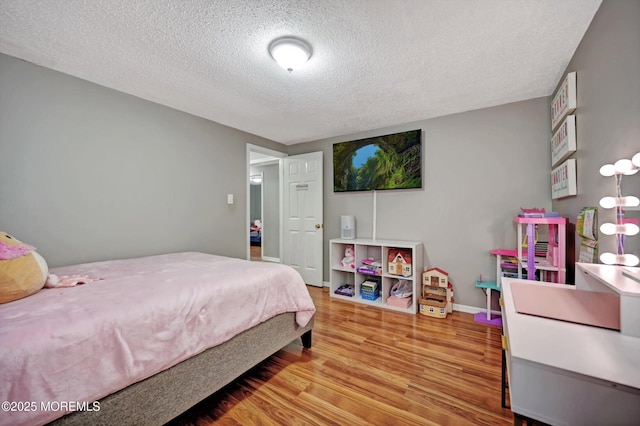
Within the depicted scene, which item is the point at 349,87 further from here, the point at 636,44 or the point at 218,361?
the point at 218,361

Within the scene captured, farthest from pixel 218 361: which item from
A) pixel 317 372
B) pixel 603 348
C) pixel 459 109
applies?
pixel 459 109

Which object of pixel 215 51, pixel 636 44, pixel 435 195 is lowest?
pixel 435 195

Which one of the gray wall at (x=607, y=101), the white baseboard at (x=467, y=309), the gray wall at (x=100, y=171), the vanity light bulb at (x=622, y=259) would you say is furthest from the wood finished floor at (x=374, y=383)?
the gray wall at (x=100, y=171)

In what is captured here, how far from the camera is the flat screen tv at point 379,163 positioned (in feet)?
10.4

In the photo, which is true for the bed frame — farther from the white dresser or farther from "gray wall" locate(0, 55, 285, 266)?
"gray wall" locate(0, 55, 285, 266)

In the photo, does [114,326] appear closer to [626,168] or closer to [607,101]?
[626,168]

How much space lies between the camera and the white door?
4.01 meters

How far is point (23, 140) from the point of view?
1.90 meters

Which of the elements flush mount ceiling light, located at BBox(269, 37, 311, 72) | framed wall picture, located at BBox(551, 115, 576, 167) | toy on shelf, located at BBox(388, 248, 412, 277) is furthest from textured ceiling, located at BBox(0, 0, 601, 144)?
toy on shelf, located at BBox(388, 248, 412, 277)

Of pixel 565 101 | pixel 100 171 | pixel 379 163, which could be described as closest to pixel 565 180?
pixel 565 101

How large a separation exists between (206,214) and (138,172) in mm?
861

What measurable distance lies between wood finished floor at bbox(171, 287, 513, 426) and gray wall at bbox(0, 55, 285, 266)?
1757 mm

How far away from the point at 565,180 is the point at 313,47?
222 cm

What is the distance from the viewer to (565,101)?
194 cm
